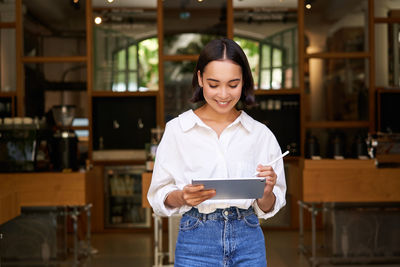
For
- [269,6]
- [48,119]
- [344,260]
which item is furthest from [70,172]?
[269,6]

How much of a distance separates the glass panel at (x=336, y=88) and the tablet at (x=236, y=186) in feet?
17.4

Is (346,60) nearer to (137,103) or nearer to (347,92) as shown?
(347,92)

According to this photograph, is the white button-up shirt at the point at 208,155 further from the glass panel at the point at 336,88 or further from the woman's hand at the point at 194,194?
the glass panel at the point at 336,88

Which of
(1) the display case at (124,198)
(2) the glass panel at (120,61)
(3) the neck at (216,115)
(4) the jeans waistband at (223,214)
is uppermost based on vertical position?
(2) the glass panel at (120,61)

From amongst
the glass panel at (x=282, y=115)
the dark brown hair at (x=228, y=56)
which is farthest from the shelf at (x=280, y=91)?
the dark brown hair at (x=228, y=56)

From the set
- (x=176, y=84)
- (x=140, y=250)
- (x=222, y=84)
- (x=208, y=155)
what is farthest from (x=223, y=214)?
(x=176, y=84)

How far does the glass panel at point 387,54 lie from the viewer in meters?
6.71

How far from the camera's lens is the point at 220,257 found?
180 cm

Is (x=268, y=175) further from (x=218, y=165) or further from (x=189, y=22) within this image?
(x=189, y=22)

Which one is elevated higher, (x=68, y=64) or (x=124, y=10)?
(x=124, y=10)

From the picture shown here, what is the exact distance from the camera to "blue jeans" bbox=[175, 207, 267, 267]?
1.80 metres

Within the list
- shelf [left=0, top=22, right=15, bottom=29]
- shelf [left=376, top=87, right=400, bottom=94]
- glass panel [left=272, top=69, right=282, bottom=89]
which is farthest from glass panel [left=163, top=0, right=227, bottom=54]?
shelf [left=376, top=87, right=400, bottom=94]

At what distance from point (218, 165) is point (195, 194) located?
19cm

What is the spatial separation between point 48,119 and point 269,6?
292 centimetres
